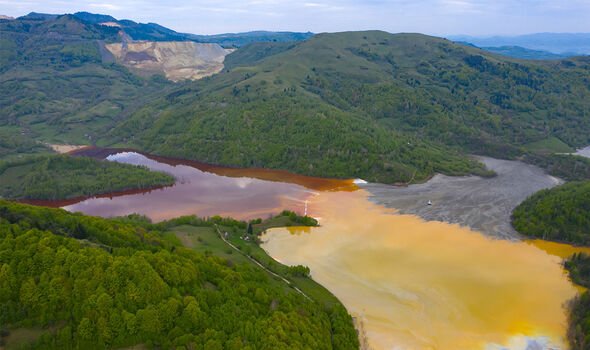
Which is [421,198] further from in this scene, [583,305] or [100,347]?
[100,347]

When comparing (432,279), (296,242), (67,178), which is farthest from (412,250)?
(67,178)

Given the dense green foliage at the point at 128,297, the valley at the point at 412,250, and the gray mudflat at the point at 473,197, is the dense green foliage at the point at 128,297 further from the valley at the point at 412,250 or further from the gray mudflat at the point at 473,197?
the gray mudflat at the point at 473,197

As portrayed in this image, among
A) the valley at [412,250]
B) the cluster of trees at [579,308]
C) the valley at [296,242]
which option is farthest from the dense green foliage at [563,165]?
the cluster of trees at [579,308]

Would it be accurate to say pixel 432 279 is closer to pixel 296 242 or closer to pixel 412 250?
pixel 412 250

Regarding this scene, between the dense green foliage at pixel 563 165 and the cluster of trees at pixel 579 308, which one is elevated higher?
the dense green foliage at pixel 563 165

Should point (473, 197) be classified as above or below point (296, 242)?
above
